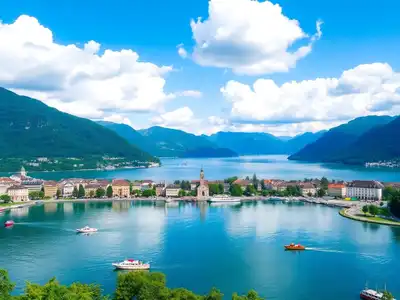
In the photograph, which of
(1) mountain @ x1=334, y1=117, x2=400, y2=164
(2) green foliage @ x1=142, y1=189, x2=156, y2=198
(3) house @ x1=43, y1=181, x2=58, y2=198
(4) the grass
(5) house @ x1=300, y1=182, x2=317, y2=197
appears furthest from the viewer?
(1) mountain @ x1=334, y1=117, x2=400, y2=164

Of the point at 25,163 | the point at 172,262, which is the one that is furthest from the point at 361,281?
→ the point at 25,163

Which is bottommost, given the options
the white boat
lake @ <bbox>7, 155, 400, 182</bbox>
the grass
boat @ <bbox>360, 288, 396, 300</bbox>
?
boat @ <bbox>360, 288, 396, 300</bbox>

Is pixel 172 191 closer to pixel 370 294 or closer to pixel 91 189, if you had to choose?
pixel 91 189

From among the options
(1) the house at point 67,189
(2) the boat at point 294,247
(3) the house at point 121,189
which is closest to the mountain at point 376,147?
(3) the house at point 121,189

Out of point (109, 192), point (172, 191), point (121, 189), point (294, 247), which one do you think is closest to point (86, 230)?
point (294, 247)

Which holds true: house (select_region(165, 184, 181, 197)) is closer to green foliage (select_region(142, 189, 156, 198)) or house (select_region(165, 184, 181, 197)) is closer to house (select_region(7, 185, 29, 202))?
green foliage (select_region(142, 189, 156, 198))

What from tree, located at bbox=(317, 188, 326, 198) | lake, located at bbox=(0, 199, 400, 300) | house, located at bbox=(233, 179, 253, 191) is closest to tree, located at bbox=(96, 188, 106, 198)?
lake, located at bbox=(0, 199, 400, 300)

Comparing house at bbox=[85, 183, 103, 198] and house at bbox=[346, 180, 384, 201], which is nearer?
house at bbox=[346, 180, 384, 201]

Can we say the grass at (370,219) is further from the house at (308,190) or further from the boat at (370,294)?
the boat at (370,294)
